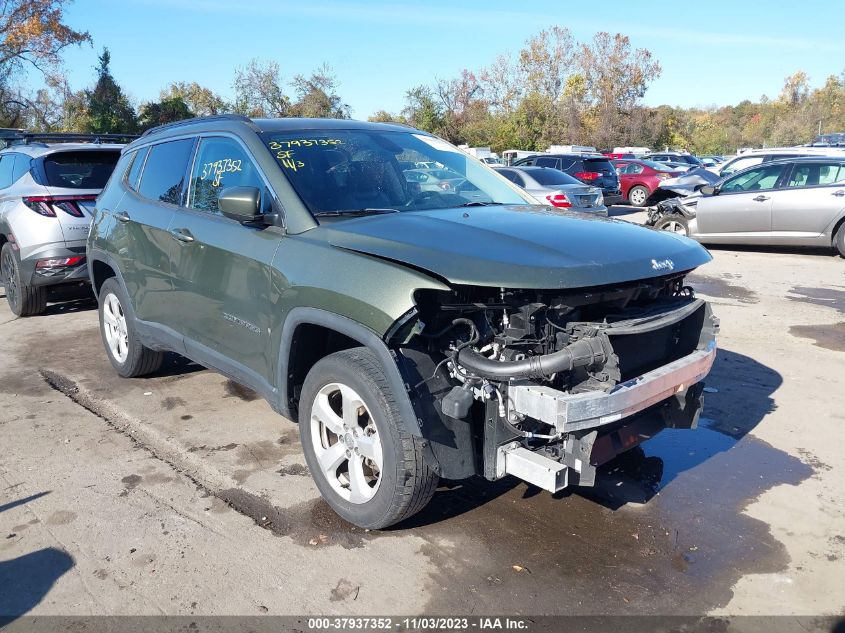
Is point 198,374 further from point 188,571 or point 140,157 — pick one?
point 188,571

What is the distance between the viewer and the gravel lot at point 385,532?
3.08 m

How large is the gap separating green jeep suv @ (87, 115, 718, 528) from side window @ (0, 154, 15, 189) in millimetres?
5031

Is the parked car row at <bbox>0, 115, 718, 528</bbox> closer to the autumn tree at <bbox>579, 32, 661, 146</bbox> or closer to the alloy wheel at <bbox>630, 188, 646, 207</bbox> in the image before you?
the alloy wheel at <bbox>630, 188, 646, 207</bbox>

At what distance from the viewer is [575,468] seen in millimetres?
3090

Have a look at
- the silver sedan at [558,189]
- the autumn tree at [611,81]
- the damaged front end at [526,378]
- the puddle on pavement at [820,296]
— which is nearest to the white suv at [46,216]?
the damaged front end at [526,378]

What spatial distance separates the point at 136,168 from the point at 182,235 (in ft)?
4.46

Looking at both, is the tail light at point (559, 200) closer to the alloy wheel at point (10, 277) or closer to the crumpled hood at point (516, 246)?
the alloy wheel at point (10, 277)

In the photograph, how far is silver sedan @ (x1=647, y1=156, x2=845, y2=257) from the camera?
11875 mm

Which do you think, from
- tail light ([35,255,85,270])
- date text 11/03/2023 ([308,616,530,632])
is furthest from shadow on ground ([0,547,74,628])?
tail light ([35,255,85,270])

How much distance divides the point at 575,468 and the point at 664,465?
5.08 ft

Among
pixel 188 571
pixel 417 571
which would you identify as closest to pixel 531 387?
pixel 417 571

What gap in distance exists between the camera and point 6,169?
8.63 metres

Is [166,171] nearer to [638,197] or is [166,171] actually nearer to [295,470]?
[295,470]

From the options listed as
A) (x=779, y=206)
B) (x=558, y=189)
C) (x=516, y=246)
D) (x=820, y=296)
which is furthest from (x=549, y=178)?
(x=516, y=246)
